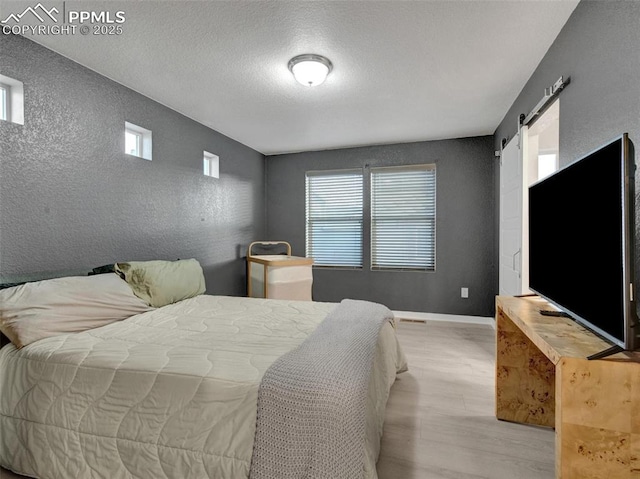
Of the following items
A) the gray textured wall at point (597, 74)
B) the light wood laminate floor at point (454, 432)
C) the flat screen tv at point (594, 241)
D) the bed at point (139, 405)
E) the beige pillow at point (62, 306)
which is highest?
the gray textured wall at point (597, 74)

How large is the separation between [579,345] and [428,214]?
11.0 ft

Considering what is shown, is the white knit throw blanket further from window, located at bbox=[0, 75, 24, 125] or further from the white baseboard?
the white baseboard

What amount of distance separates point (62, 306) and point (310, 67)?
7.02 feet

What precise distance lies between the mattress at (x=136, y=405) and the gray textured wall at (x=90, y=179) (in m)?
0.83

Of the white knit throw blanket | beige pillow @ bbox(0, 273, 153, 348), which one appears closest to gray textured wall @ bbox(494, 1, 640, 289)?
the white knit throw blanket

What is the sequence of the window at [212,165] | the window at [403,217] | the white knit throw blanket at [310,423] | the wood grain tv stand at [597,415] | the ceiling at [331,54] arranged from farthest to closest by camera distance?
the window at [403,217] → the window at [212,165] → the ceiling at [331,54] → the white knit throw blanket at [310,423] → the wood grain tv stand at [597,415]

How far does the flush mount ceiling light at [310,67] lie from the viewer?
2.21m

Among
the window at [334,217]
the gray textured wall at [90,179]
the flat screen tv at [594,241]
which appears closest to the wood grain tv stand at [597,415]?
the flat screen tv at [594,241]

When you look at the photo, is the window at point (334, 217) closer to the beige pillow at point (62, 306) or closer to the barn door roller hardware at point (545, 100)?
the barn door roller hardware at point (545, 100)

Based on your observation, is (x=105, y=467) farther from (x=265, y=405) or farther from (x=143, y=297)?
(x=143, y=297)

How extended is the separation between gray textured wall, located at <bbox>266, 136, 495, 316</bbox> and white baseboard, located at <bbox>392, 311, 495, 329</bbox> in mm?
64

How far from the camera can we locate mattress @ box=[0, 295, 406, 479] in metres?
1.23

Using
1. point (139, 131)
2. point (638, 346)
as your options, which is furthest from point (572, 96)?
point (139, 131)

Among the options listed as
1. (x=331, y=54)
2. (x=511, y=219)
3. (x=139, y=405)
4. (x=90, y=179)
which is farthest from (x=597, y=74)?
(x=90, y=179)
